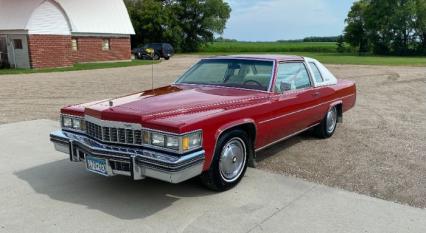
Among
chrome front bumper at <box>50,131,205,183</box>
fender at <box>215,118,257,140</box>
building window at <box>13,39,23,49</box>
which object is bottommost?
building window at <box>13,39,23,49</box>

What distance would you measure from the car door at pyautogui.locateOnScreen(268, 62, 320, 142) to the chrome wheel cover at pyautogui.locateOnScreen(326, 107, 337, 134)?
703 mm

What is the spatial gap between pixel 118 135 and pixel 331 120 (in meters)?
4.40

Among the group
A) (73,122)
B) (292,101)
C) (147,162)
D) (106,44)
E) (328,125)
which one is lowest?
(106,44)

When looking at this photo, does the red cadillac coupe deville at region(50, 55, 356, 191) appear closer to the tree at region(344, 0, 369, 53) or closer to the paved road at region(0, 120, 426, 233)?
the paved road at region(0, 120, 426, 233)

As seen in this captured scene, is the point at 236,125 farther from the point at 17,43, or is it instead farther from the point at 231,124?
the point at 17,43

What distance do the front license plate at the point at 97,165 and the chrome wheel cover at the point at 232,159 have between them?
1.24 metres

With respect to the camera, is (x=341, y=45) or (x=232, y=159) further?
(x=341, y=45)

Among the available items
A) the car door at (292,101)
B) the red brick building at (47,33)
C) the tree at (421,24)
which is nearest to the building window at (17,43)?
the red brick building at (47,33)

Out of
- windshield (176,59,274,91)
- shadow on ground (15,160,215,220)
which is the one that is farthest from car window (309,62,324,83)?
shadow on ground (15,160,215,220)

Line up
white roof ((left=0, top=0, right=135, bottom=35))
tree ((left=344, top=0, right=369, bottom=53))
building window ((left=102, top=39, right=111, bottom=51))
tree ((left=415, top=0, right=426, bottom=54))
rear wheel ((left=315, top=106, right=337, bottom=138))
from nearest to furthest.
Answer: rear wheel ((left=315, top=106, right=337, bottom=138))
white roof ((left=0, top=0, right=135, bottom=35))
building window ((left=102, top=39, right=111, bottom=51))
tree ((left=415, top=0, right=426, bottom=54))
tree ((left=344, top=0, right=369, bottom=53))

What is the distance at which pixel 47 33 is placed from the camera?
1030 inches

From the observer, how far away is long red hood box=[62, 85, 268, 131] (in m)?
4.07

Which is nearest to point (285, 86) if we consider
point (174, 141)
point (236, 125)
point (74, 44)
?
point (236, 125)

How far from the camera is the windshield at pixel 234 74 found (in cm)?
551
